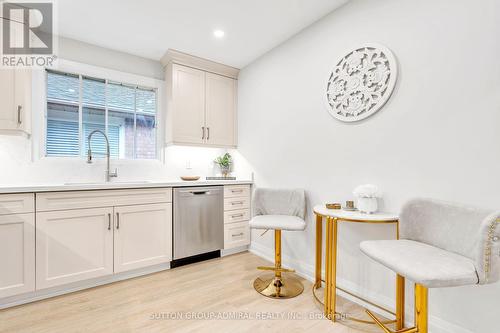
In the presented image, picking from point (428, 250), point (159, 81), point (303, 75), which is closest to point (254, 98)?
point (303, 75)

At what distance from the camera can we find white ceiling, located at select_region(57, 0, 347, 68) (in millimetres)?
2143

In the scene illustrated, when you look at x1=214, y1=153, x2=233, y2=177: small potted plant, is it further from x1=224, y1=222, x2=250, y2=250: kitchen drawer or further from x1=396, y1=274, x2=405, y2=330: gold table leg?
x1=396, y1=274, x2=405, y2=330: gold table leg

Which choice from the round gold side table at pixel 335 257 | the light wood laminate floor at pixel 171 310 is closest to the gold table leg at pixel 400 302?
the round gold side table at pixel 335 257

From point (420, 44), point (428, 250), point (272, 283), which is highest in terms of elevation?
point (420, 44)

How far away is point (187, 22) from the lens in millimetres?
2391

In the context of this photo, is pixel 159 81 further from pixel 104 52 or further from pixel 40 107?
pixel 40 107

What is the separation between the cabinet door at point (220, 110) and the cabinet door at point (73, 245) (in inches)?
65.4

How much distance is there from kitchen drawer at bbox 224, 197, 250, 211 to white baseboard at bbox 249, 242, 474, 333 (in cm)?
55

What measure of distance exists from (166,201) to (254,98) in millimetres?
1771

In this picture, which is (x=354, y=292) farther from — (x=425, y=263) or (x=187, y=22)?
(x=187, y=22)

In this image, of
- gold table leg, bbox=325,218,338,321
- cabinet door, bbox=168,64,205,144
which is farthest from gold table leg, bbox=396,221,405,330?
cabinet door, bbox=168,64,205,144

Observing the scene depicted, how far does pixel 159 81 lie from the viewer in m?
3.24

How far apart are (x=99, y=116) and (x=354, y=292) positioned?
11.0 ft

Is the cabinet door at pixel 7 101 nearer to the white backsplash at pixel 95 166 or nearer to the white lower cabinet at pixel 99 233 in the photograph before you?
the white backsplash at pixel 95 166
